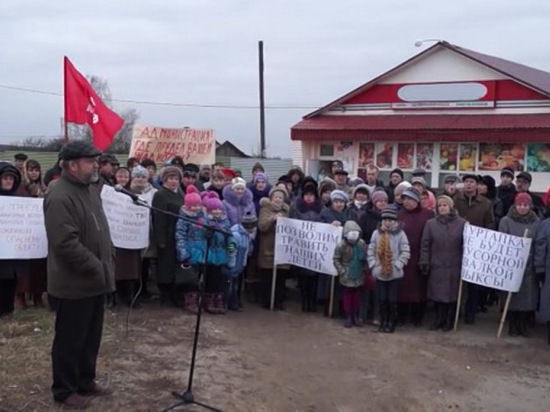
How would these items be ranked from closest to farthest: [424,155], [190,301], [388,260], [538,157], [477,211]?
[388,260], [190,301], [477,211], [538,157], [424,155]

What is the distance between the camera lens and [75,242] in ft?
15.8

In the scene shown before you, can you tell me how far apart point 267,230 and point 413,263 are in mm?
1986

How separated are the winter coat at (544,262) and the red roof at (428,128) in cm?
1147

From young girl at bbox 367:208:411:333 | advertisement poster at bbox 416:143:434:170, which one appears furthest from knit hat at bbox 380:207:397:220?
advertisement poster at bbox 416:143:434:170

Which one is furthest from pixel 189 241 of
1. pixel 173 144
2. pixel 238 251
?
A: pixel 173 144

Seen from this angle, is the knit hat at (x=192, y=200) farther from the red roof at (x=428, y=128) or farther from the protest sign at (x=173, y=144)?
the red roof at (x=428, y=128)

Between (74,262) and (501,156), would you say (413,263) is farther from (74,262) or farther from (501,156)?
(501,156)

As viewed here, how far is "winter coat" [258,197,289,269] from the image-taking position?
30.0 feet

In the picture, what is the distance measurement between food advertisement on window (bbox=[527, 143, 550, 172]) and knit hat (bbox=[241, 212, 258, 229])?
12.5m

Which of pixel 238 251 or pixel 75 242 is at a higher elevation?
pixel 75 242

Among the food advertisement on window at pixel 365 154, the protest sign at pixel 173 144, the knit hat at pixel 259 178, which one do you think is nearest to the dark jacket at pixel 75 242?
the knit hat at pixel 259 178

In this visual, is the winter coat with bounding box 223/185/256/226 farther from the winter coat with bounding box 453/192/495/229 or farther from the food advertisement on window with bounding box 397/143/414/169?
the food advertisement on window with bounding box 397/143/414/169

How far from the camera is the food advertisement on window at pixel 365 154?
2205 centimetres

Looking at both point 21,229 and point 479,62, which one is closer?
point 21,229
